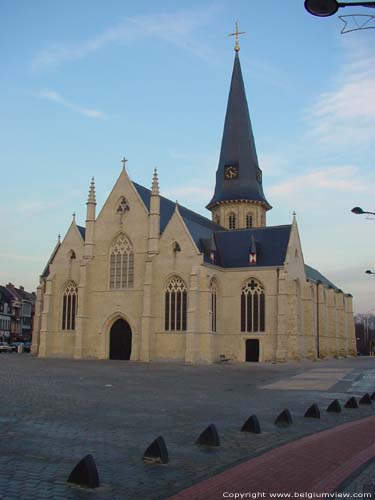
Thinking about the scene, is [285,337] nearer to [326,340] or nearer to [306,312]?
[306,312]

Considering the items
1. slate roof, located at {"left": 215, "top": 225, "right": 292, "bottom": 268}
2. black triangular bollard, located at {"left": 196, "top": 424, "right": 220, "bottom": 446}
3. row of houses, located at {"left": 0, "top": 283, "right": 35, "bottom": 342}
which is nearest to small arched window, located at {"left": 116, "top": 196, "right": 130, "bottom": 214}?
slate roof, located at {"left": 215, "top": 225, "right": 292, "bottom": 268}

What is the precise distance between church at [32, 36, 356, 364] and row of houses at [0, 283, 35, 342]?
43.7 meters

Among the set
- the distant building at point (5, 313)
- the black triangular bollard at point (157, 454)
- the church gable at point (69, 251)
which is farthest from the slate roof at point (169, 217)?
the distant building at point (5, 313)

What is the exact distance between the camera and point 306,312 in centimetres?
4825

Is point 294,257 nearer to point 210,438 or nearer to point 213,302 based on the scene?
point 213,302

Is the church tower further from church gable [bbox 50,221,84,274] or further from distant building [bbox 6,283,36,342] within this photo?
distant building [bbox 6,283,36,342]

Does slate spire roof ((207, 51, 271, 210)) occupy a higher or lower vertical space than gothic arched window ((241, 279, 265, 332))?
higher

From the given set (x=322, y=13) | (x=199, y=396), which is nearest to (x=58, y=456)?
(x=322, y=13)

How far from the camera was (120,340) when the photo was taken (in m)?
46.4

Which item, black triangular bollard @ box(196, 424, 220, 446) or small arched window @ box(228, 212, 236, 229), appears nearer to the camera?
black triangular bollard @ box(196, 424, 220, 446)

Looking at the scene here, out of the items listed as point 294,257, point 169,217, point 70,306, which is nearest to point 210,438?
point 294,257

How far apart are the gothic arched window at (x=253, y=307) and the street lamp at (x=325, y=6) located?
131ft

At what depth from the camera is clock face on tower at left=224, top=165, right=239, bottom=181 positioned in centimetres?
6047

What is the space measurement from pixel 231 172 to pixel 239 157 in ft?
6.30
